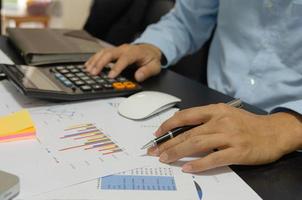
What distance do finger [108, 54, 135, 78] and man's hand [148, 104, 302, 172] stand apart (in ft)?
0.77

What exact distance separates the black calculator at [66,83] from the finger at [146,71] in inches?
1.2

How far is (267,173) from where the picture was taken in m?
0.49

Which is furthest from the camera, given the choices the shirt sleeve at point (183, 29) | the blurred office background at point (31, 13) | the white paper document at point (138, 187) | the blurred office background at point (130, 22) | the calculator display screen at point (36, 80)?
the blurred office background at point (31, 13)

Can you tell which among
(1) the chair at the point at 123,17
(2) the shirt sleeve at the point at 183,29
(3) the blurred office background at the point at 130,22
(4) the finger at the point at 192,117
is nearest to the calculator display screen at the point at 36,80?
(4) the finger at the point at 192,117

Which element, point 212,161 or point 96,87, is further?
point 96,87


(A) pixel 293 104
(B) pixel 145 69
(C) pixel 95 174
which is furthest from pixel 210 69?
(C) pixel 95 174

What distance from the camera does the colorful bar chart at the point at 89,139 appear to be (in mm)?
→ 487

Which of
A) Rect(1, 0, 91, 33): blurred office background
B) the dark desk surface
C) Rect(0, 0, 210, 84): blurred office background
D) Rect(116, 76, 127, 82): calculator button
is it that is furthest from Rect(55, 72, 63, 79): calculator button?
Rect(1, 0, 91, 33): blurred office background

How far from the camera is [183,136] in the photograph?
1.62 feet

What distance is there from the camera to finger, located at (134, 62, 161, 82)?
2.50 feet

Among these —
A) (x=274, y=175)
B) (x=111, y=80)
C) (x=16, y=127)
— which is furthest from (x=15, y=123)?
(x=274, y=175)

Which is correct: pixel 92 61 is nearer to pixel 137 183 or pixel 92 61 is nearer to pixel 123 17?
pixel 137 183

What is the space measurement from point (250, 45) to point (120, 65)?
0.27 metres

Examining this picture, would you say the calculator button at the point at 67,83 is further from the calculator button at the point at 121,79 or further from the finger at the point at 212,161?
the finger at the point at 212,161
